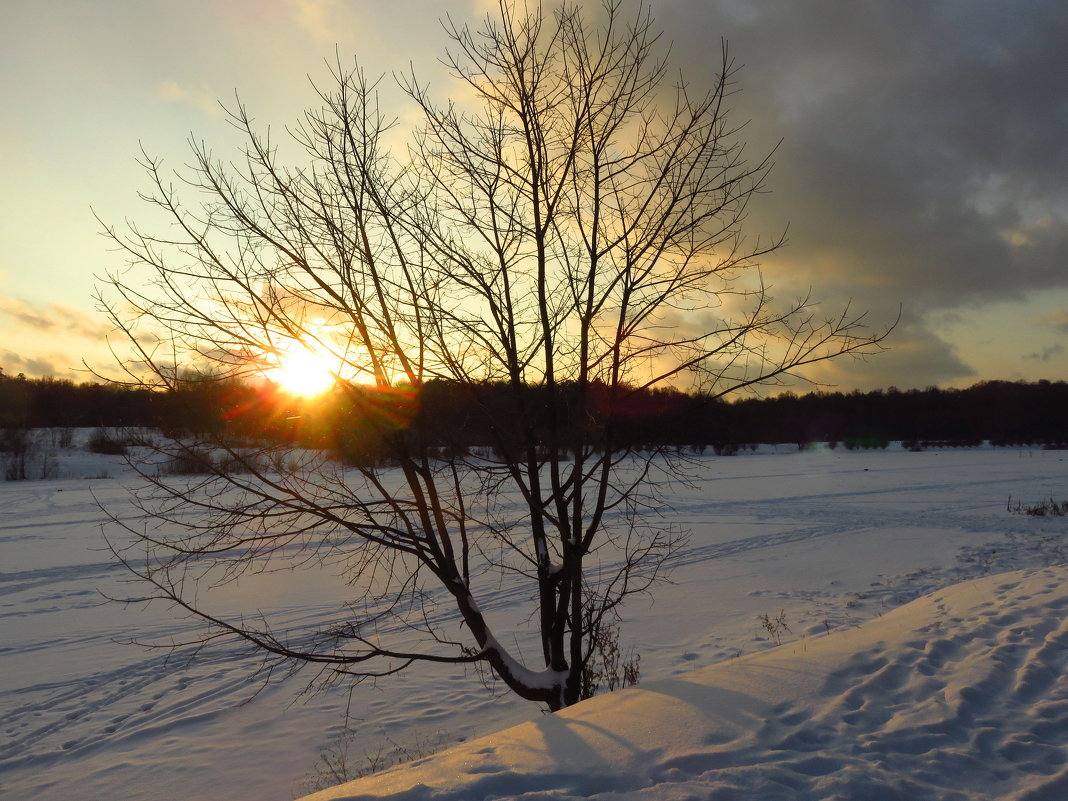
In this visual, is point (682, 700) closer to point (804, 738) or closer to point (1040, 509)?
point (804, 738)

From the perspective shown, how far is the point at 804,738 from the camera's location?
3771mm

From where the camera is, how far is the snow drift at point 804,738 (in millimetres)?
3248

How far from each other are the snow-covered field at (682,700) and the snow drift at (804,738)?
16mm

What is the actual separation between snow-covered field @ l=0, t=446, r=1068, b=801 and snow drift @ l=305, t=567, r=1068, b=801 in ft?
0.05

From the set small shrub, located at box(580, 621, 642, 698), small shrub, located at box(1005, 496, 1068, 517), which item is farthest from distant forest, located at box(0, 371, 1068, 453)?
small shrub, located at box(1005, 496, 1068, 517)

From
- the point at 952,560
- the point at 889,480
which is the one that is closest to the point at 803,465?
the point at 889,480

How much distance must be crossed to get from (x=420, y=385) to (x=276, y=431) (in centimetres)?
105

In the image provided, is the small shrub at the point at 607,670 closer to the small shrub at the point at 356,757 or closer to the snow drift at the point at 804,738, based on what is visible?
the snow drift at the point at 804,738

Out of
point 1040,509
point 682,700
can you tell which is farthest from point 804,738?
point 1040,509

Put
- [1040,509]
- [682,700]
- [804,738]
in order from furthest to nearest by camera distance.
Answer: [1040,509] < [682,700] < [804,738]

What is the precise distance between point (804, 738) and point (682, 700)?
822 millimetres

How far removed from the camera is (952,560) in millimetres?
13234

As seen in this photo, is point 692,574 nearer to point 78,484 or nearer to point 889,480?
point 889,480

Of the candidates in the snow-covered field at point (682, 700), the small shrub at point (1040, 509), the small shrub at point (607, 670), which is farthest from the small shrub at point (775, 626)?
the small shrub at point (1040, 509)
